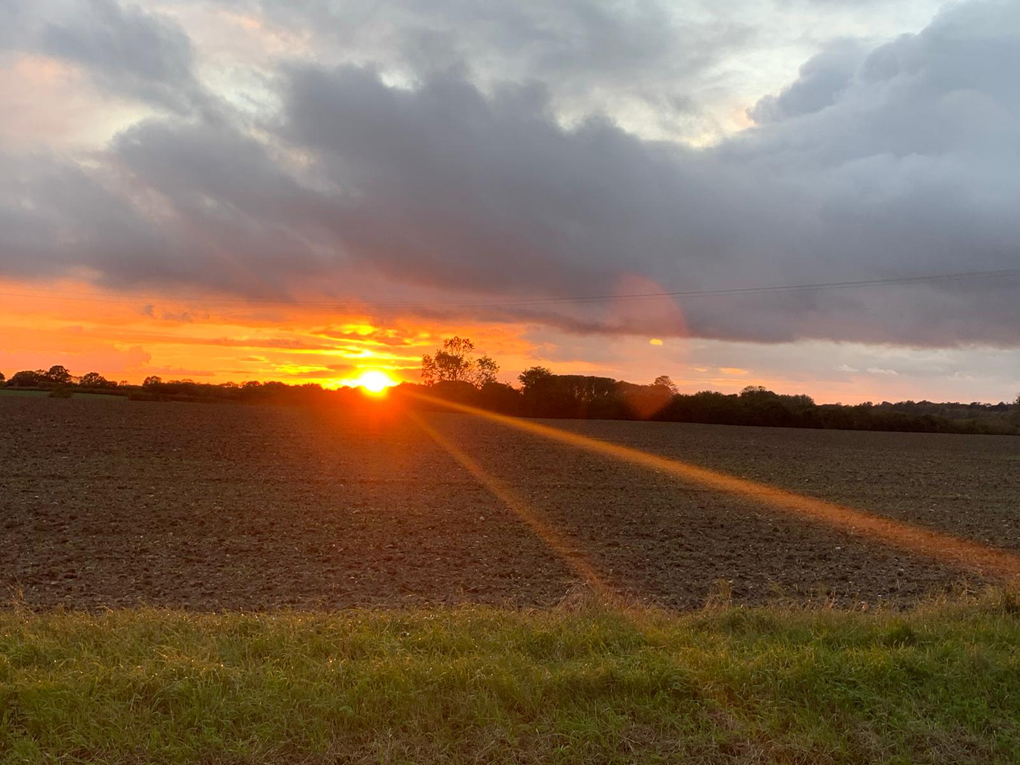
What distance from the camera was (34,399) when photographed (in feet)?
189

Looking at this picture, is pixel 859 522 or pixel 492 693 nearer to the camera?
pixel 492 693

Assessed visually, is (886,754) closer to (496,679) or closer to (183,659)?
(496,679)

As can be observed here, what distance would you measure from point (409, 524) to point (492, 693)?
33.3ft

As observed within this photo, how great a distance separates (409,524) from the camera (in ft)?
48.2

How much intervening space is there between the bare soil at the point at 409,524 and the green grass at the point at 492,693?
2.08 metres

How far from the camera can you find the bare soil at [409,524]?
988 centimetres

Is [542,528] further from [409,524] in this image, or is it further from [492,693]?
[492,693]

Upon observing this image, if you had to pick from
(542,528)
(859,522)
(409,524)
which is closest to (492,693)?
(409,524)

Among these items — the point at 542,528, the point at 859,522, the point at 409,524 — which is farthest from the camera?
the point at 859,522

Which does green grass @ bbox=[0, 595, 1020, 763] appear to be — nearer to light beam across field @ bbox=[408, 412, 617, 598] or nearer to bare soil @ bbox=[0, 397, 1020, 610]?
bare soil @ bbox=[0, 397, 1020, 610]

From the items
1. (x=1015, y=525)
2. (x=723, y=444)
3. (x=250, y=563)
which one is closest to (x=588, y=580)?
(x=250, y=563)

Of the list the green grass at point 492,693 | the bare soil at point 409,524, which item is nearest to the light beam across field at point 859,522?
the bare soil at point 409,524

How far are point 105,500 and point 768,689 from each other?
15935 mm

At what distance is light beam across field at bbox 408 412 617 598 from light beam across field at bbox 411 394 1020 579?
6633 millimetres
